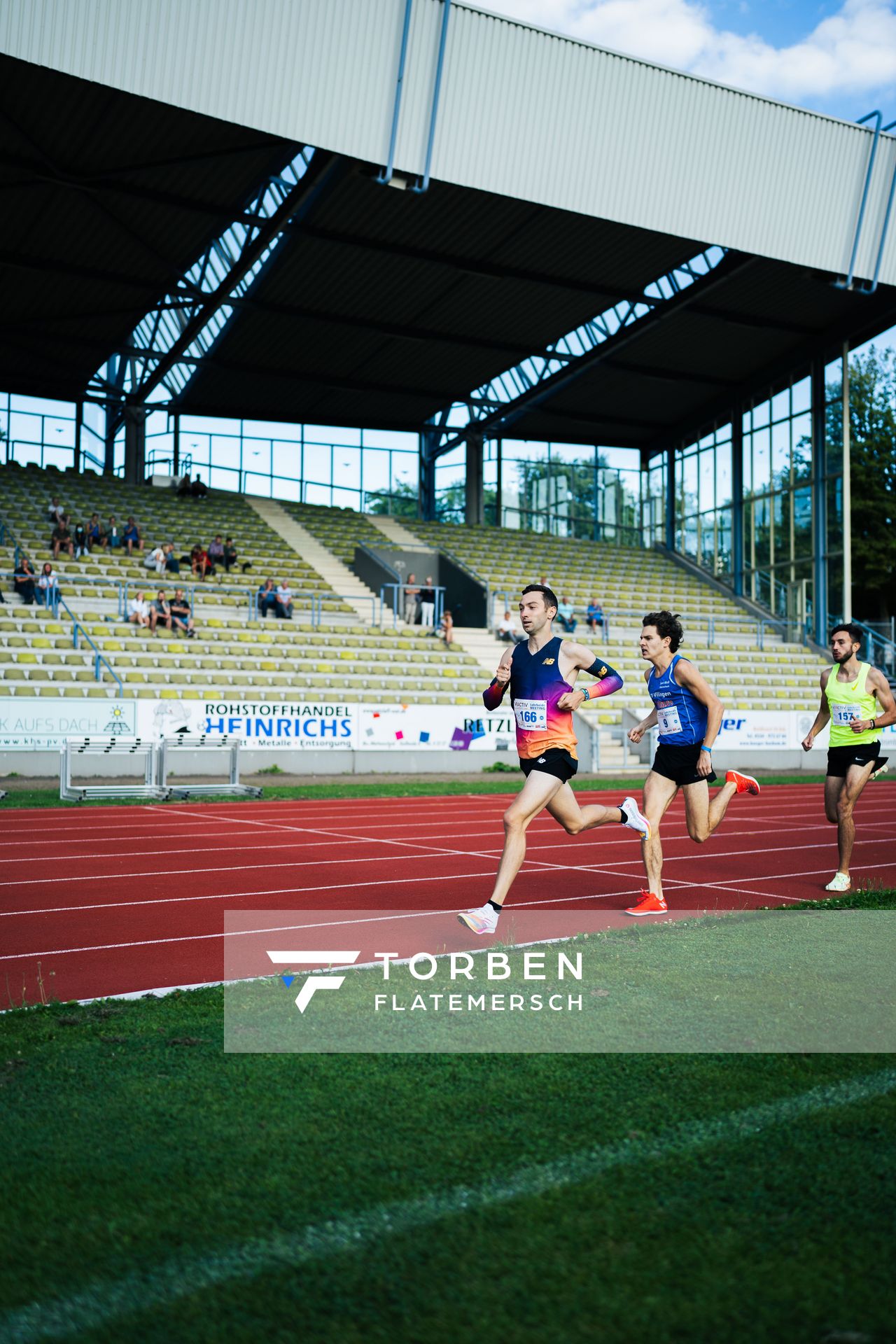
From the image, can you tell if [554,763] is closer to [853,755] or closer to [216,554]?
[853,755]

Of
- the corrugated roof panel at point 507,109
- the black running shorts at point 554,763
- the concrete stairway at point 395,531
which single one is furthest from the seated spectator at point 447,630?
the black running shorts at point 554,763

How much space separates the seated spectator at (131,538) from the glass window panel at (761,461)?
68.8 feet

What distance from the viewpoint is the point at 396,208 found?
2533cm

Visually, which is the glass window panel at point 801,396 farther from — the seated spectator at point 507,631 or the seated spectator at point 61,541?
the seated spectator at point 61,541

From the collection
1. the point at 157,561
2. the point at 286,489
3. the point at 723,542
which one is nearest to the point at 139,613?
the point at 157,561

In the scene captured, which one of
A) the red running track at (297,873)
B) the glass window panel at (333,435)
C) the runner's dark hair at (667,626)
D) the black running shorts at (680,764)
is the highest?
the glass window panel at (333,435)

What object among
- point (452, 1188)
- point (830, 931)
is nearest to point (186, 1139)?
point (452, 1188)

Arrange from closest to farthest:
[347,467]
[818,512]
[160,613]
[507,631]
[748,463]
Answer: [160,613] → [507,631] → [818,512] → [748,463] → [347,467]

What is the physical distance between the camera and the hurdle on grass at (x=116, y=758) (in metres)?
17.3

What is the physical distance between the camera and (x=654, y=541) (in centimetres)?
4472

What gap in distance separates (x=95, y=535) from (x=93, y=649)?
23.4 feet

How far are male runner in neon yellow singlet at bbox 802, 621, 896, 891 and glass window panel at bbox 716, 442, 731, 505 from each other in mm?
32222

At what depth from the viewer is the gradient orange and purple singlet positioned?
7.12 m

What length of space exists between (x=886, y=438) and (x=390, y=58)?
106ft
